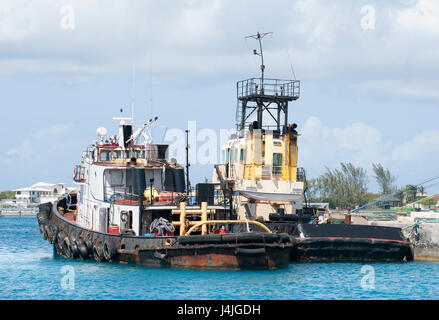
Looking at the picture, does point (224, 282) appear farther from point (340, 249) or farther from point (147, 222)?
point (340, 249)

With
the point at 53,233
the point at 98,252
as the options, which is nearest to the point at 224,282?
the point at 98,252

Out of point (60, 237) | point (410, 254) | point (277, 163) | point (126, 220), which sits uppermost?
point (277, 163)

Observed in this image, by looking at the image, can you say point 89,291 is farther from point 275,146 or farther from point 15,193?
point 15,193

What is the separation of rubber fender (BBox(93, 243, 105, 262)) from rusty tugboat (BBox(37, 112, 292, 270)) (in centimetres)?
4

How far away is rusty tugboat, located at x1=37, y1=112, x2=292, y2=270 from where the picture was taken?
2958 cm

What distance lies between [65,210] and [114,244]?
1455 cm

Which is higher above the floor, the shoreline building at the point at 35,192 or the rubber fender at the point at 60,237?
the shoreline building at the point at 35,192

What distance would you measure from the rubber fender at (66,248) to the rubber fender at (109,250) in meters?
4.19

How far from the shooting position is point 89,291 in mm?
27297

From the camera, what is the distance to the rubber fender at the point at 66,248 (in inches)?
1458

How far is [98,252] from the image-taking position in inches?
1332

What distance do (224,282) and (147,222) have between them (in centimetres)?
677

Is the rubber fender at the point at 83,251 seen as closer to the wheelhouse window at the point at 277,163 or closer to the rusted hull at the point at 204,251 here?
the rusted hull at the point at 204,251

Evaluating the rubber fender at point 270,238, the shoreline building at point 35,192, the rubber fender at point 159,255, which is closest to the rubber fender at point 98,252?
the rubber fender at point 159,255
